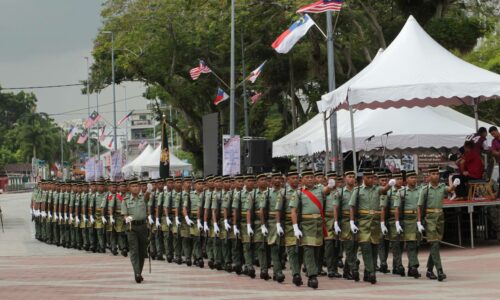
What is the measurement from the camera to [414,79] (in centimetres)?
2275

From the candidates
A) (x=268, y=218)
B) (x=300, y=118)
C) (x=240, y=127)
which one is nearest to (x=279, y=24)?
(x=300, y=118)

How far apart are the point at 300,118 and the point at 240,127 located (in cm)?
1001

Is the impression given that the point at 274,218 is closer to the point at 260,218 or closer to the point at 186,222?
the point at 260,218

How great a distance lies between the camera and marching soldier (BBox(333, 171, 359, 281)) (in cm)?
1755

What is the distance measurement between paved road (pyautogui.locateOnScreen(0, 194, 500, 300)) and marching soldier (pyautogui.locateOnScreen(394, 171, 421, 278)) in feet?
1.06

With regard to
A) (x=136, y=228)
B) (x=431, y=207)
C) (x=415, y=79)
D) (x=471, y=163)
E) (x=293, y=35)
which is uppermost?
(x=293, y=35)

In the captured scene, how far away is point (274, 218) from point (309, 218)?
1.24 m

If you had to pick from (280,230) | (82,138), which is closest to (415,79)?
Result: (280,230)

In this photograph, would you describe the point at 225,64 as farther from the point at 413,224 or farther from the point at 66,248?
the point at 413,224

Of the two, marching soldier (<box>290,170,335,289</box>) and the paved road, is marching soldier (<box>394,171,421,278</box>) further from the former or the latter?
marching soldier (<box>290,170,335,289</box>)

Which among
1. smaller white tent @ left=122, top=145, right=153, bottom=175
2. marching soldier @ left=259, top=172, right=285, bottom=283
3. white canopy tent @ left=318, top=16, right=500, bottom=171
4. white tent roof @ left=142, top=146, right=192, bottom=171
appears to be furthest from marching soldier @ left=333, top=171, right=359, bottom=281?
smaller white tent @ left=122, top=145, right=153, bottom=175

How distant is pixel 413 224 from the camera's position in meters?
17.8

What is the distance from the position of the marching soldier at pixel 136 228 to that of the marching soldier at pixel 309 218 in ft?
10.3

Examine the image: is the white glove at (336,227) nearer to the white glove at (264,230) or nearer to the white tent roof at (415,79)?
the white glove at (264,230)
